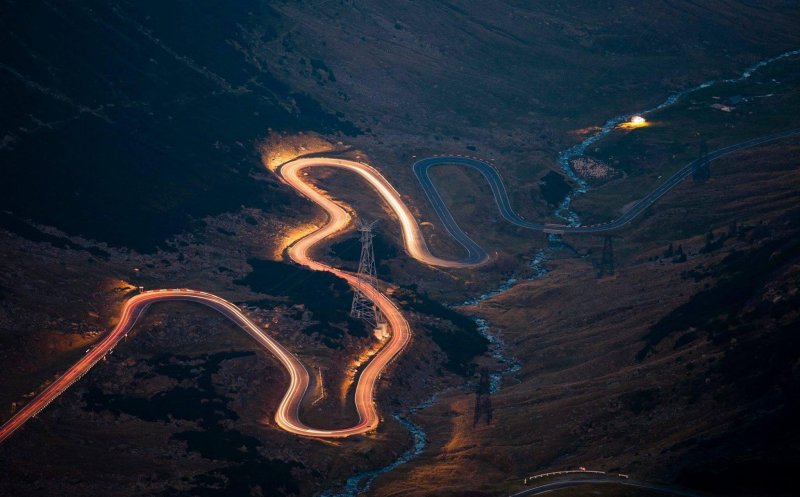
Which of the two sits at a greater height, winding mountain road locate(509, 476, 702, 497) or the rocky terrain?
the rocky terrain

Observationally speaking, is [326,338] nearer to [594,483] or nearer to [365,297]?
[365,297]

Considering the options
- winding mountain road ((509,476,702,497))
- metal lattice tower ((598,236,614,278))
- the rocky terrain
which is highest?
metal lattice tower ((598,236,614,278))

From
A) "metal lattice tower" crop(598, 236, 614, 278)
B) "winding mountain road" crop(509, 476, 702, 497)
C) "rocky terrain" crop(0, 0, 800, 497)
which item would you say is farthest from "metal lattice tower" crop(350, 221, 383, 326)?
"winding mountain road" crop(509, 476, 702, 497)

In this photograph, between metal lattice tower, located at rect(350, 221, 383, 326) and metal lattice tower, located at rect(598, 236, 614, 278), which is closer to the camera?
metal lattice tower, located at rect(350, 221, 383, 326)

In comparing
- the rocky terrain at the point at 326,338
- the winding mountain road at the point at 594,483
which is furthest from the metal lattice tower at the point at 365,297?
the winding mountain road at the point at 594,483

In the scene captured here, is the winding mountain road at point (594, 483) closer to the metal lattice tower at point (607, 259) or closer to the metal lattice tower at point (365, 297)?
the metal lattice tower at point (365, 297)

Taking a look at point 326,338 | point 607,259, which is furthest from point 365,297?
point 607,259

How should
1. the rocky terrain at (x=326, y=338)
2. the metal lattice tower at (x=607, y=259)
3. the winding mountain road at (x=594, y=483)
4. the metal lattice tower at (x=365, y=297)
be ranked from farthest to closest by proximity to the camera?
1. the metal lattice tower at (x=607, y=259)
2. the metal lattice tower at (x=365, y=297)
3. the rocky terrain at (x=326, y=338)
4. the winding mountain road at (x=594, y=483)

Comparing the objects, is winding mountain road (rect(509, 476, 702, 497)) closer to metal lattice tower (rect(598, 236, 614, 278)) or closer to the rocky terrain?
the rocky terrain

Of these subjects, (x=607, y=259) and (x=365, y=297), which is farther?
(x=607, y=259)

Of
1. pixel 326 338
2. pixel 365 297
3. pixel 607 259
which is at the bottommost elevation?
pixel 326 338

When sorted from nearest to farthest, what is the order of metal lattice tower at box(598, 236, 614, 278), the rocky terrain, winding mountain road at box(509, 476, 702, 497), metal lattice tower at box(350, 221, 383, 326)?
winding mountain road at box(509, 476, 702, 497) < the rocky terrain < metal lattice tower at box(350, 221, 383, 326) < metal lattice tower at box(598, 236, 614, 278)

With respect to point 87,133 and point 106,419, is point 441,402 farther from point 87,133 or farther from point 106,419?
point 87,133

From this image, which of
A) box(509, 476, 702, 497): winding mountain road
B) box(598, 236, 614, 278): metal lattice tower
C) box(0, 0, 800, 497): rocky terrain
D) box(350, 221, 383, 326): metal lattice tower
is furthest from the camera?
box(598, 236, 614, 278): metal lattice tower
